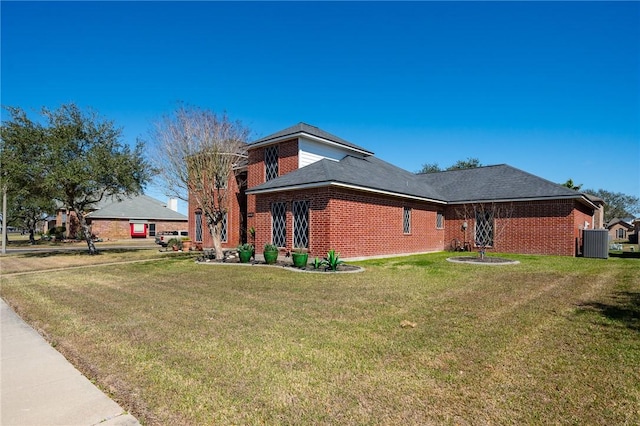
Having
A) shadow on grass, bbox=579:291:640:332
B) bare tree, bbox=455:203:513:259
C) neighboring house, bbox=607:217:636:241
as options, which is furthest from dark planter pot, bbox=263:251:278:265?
neighboring house, bbox=607:217:636:241

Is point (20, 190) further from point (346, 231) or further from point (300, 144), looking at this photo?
point (346, 231)

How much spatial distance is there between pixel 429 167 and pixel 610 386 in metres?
72.6

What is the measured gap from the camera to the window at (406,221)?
1873 centimetres

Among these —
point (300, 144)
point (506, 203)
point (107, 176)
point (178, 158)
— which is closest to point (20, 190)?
point (107, 176)

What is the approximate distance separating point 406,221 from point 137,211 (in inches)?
1487

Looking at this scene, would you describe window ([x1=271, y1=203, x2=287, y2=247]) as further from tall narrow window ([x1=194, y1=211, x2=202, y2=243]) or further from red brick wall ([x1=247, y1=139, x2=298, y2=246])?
tall narrow window ([x1=194, y1=211, x2=202, y2=243])

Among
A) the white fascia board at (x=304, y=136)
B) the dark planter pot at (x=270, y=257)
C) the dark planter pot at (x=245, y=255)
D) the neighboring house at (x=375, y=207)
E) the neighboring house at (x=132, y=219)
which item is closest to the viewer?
the dark planter pot at (x=270, y=257)

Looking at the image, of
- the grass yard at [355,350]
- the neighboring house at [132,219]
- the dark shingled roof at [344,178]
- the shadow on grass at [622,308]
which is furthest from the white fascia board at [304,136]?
the neighboring house at [132,219]

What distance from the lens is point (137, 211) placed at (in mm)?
45094

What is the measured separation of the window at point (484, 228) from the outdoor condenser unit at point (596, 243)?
4.45 meters

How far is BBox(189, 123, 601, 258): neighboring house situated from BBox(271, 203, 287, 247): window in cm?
5

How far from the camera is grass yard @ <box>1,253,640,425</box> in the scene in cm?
→ 326

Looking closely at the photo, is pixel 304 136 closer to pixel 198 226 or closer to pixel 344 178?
pixel 344 178

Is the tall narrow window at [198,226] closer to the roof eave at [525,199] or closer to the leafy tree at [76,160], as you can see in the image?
the leafy tree at [76,160]
